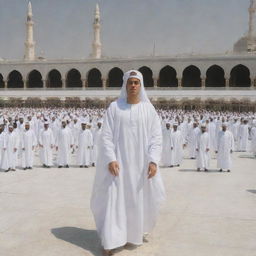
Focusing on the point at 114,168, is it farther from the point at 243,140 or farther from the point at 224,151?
the point at 243,140

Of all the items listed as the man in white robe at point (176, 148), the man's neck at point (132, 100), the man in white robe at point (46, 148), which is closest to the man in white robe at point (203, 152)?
the man in white robe at point (176, 148)

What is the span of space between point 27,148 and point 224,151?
173 inches

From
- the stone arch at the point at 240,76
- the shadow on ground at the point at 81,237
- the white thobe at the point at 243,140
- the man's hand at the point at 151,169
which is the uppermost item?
the stone arch at the point at 240,76

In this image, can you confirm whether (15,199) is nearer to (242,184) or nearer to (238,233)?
(238,233)

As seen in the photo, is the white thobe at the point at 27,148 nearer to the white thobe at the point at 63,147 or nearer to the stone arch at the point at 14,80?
the white thobe at the point at 63,147

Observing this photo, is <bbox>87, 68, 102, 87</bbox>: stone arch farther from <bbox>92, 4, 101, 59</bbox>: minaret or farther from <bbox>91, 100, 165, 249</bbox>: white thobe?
<bbox>91, 100, 165, 249</bbox>: white thobe

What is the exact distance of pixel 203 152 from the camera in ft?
29.0

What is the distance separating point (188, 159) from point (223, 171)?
2.36 m

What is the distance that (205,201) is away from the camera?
5820mm

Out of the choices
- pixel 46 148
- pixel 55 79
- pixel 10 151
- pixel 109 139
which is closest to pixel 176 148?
pixel 46 148

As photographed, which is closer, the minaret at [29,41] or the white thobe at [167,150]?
the white thobe at [167,150]

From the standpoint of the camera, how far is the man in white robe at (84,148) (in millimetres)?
9273

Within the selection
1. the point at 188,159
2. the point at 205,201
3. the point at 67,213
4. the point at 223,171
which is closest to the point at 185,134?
the point at 188,159

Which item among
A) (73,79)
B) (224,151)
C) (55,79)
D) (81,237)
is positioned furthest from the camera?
(55,79)
